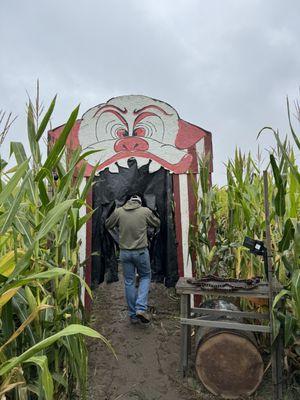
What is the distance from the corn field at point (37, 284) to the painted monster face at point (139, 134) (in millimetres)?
2152

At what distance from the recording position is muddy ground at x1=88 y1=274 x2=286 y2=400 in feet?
9.42

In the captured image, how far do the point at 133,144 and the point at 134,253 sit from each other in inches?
55.2

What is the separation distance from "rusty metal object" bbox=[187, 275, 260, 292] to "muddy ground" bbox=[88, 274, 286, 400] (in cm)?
83

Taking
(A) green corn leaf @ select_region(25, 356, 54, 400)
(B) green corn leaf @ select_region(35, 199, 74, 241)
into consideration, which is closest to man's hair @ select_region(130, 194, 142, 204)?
(B) green corn leaf @ select_region(35, 199, 74, 241)

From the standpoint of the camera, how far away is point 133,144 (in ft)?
14.9

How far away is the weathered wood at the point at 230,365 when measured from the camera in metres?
2.75

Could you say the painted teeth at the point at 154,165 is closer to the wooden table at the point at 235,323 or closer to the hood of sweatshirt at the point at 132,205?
the hood of sweatshirt at the point at 132,205

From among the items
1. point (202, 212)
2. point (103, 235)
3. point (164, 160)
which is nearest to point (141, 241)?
point (202, 212)

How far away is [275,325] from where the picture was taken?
258cm

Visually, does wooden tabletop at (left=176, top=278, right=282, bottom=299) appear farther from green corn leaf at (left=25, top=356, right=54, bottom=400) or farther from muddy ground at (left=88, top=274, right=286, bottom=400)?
green corn leaf at (left=25, top=356, right=54, bottom=400)

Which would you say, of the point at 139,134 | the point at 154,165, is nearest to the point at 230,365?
the point at 154,165

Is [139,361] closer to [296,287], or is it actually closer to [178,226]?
[178,226]

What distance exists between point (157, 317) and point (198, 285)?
5.32 feet

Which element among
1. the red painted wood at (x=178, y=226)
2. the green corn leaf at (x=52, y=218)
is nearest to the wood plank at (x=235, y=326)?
the red painted wood at (x=178, y=226)
